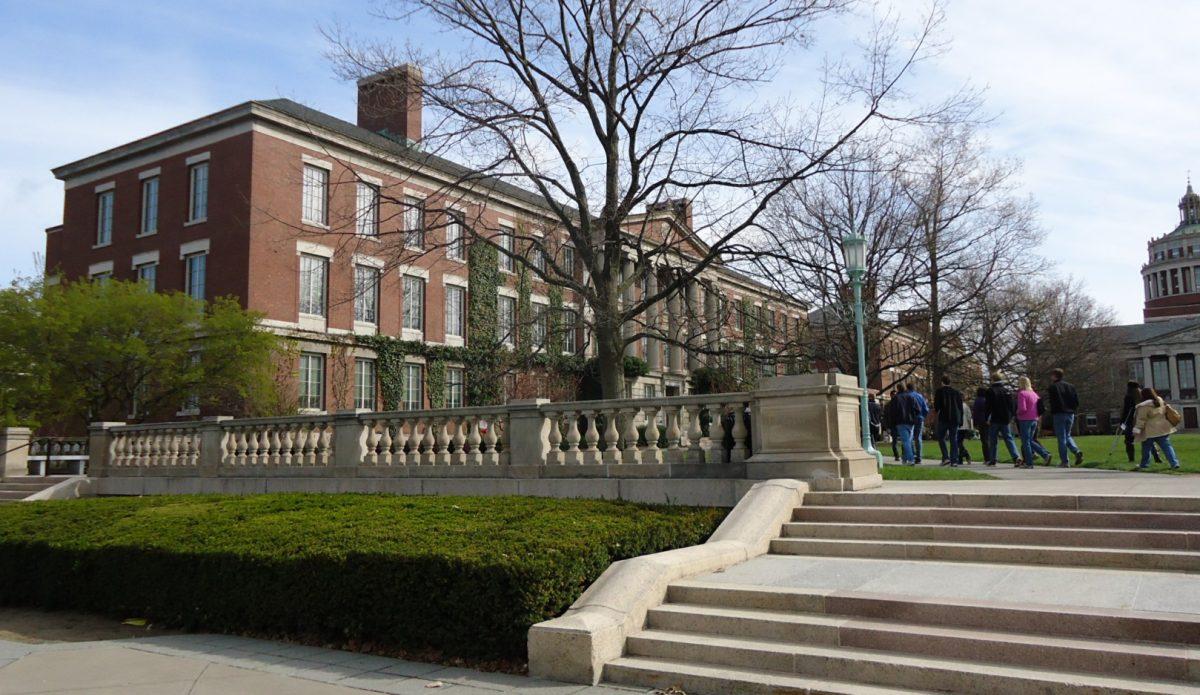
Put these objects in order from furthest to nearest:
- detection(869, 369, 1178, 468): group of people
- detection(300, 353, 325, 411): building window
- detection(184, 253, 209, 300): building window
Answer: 1. detection(184, 253, 209, 300): building window
2. detection(300, 353, 325, 411): building window
3. detection(869, 369, 1178, 468): group of people

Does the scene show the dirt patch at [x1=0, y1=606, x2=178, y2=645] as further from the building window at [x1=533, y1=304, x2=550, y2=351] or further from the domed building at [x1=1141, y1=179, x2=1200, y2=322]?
the domed building at [x1=1141, y1=179, x2=1200, y2=322]

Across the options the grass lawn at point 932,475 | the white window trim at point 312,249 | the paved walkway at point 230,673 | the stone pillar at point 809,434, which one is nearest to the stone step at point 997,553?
the stone pillar at point 809,434

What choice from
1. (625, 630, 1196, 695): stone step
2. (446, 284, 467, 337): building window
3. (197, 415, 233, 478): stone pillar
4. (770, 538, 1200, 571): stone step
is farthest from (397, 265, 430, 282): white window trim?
(625, 630, 1196, 695): stone step

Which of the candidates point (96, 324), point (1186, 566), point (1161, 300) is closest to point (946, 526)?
point (1186, 566)

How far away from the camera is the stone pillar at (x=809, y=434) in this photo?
10.0 m

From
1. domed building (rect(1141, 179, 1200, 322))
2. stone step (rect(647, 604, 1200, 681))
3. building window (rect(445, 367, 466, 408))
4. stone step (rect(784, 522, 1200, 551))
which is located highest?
domed building (rect(1141, 179, 1200, 322))

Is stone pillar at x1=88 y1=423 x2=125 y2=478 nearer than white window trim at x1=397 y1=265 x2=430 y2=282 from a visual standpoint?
Yes

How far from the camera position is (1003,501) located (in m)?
8.80

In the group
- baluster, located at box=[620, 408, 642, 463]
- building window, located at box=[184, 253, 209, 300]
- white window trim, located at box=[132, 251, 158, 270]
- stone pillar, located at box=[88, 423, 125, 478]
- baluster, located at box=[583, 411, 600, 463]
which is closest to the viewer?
baluster, located at box=[620, 408, 642, 463]

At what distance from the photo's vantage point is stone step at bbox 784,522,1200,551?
749 cm

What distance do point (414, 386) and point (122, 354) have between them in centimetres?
1221

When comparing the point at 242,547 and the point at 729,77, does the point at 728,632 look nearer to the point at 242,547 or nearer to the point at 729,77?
the point at 242,547

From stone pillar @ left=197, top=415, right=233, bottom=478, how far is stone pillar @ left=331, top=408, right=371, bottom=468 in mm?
3543

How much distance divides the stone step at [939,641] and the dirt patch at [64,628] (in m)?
5.96
